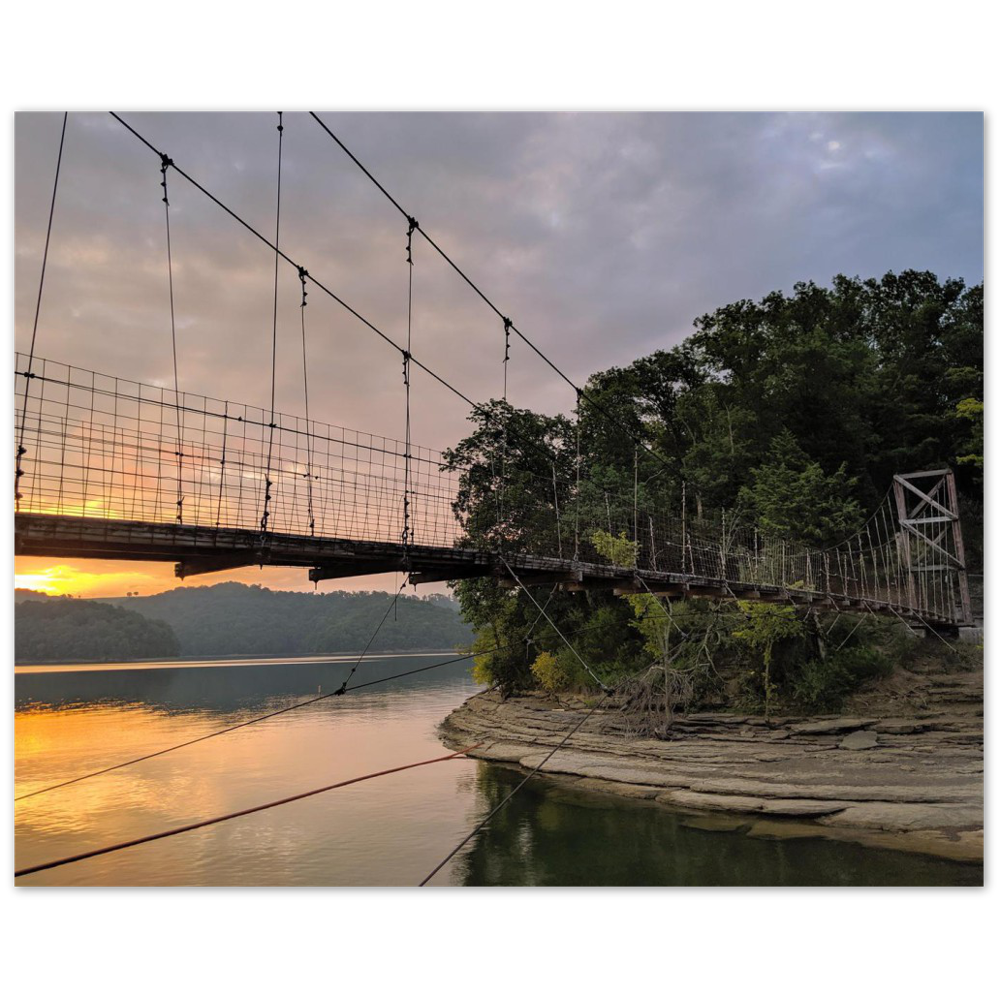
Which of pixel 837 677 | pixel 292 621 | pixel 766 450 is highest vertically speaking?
pixel 766 450

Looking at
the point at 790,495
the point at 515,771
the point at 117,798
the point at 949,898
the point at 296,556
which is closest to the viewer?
the point at 949,898

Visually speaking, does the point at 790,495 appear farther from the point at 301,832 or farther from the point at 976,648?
the point at 301,832

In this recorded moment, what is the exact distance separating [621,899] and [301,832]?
772 cm

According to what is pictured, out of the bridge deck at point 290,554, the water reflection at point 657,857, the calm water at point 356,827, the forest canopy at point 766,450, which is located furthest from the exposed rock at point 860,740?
the bridge deck at point 290,554

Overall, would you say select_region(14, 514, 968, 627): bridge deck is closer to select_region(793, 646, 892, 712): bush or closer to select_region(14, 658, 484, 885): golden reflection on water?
select_region(14, 658, 484, 885): golden reflection on water

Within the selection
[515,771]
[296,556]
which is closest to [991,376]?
[296,556]

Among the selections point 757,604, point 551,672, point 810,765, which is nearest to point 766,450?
point 757,604

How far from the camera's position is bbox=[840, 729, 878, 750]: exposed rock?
1305cm

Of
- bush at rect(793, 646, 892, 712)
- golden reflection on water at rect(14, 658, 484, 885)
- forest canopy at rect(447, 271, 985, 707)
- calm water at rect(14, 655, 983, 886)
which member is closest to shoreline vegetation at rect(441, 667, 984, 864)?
bush at rect(793, 646, 892, 712)

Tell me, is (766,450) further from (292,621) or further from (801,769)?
(292,621)

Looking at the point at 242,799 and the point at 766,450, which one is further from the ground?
the point at 766,450

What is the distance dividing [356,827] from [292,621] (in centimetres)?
7750

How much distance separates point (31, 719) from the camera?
24797 mm

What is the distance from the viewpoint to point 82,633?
57.7 metres
